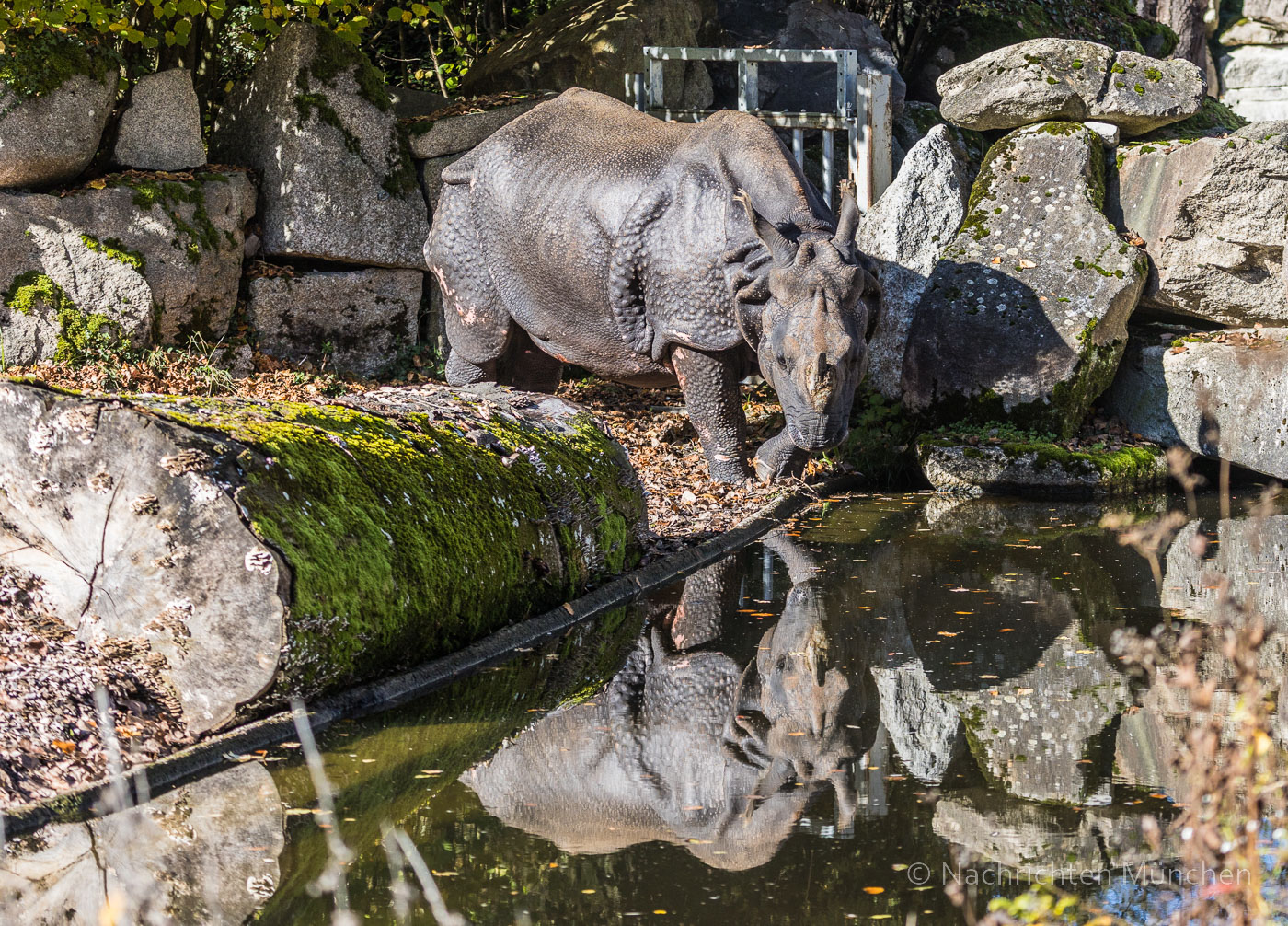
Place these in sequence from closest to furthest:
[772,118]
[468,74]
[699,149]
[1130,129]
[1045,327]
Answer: [699,149] < [1045,327] < [1130,129] < [772,118] < [468,74]

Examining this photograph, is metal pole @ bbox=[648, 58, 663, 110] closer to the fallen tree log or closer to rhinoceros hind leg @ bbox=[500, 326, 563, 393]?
rhinoceros hind leg @ bbox=[500, 326, 563, 393]

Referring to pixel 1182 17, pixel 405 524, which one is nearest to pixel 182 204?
pixel 405 524

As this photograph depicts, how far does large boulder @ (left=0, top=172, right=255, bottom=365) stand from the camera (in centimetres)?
929

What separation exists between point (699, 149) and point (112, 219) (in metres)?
4.57

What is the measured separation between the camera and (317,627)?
13.5ft

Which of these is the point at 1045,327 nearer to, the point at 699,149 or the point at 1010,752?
the point at 699,149

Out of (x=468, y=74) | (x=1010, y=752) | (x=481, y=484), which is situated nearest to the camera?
(x=1010, y=752)

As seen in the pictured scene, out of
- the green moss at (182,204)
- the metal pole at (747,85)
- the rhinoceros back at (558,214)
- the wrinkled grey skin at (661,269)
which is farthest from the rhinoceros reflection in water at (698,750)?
the metal pole at (747,85)

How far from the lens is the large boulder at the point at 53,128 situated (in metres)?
9.14

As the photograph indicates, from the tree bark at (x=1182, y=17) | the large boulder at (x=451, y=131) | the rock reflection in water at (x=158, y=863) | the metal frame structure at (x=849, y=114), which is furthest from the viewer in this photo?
the tree bark at (x=1182, y=17)

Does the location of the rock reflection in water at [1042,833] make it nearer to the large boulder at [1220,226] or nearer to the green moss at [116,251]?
the large boulder at [1220,226]

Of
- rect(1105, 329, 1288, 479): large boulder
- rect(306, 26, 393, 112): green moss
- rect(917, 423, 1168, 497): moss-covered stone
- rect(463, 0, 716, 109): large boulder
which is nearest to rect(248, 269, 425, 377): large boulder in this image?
rect(306, 26, 393, 112): green moss

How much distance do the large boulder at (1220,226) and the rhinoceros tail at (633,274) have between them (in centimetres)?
393

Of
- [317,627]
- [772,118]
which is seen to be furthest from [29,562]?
[772,118]
